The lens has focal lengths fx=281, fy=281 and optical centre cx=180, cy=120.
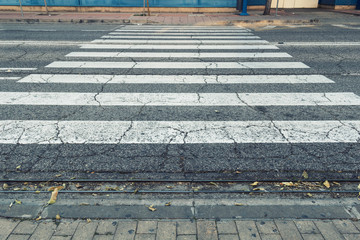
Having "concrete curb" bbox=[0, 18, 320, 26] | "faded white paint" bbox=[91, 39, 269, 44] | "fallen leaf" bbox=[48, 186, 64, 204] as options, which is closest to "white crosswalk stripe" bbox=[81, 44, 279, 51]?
"faded white paint" bbox=[91, 39, 269, 44]

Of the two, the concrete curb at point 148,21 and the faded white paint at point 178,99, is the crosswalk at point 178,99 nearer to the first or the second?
the faded white paint at point 178,99

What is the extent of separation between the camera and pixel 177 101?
203 inches

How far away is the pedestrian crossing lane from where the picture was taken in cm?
398

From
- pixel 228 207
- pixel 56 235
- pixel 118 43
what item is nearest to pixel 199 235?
pixel 228 207

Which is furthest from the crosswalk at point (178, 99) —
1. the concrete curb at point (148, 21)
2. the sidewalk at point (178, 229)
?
the concrete curb at point (148, 21)

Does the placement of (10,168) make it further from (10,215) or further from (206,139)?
(206,139)

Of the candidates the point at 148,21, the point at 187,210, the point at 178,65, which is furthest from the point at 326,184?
the point at 148,21

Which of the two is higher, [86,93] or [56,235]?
[86,93]

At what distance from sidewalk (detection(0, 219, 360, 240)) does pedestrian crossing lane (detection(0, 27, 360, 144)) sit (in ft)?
4.76

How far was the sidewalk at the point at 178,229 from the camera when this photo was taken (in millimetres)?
2434

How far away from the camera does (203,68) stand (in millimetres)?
7070

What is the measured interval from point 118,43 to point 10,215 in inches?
323

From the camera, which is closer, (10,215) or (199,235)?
(199,235)

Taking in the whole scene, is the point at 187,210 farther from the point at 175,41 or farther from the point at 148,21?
the point at 148,21
